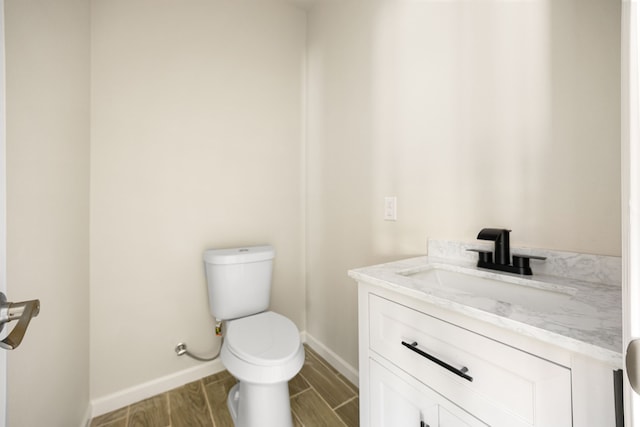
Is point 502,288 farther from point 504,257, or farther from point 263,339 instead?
point 263,339

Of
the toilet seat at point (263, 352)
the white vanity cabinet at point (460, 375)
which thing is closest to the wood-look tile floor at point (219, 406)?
the toilet seat at point (263, 352)

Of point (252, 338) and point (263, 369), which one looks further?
point (252, 338)

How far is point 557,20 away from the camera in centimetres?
86

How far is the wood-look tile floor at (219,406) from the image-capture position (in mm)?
1326

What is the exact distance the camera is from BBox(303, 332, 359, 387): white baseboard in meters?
1.62

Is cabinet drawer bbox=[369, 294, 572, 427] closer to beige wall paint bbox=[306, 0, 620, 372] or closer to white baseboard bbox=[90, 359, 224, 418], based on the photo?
beige wall paint bbox=[306, 0, 620, 372]

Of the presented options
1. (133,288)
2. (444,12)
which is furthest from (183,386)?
(444,12)

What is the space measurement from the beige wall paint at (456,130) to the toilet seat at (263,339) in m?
0.49

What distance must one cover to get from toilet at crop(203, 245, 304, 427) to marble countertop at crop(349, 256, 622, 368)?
0.54m

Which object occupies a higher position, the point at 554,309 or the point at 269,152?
the point at 269,152

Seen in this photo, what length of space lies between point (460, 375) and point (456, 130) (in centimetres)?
94

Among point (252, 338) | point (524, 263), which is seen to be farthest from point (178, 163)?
point (524, 263)

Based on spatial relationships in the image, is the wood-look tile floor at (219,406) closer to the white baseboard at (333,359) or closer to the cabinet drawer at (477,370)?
the white baseboard at (333,359)

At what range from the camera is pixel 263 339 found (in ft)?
4.09
